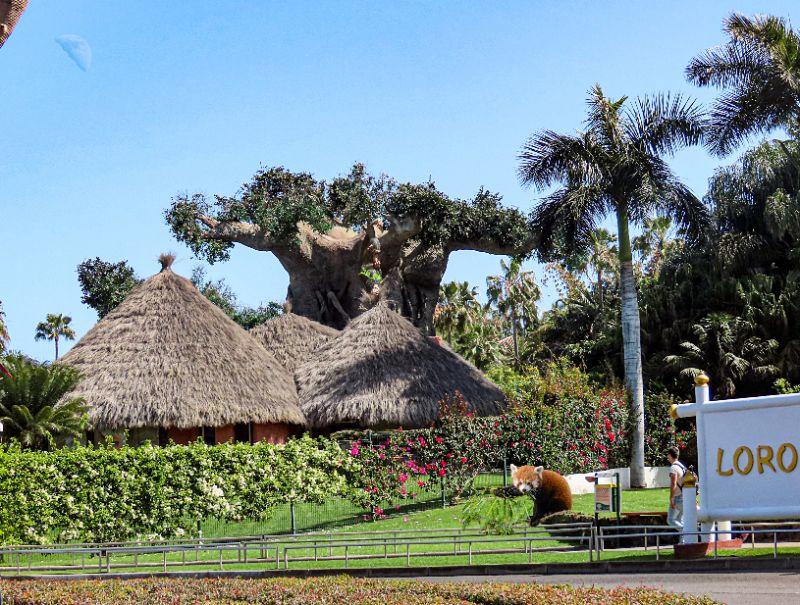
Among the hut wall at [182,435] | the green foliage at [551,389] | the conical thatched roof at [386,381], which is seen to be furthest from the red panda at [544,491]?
the hut wall at [182,435]

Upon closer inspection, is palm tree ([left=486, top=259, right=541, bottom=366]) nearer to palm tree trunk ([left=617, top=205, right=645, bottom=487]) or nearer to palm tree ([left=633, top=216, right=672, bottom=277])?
palm tree ([left=633, top=216, right=672, bottom=277])

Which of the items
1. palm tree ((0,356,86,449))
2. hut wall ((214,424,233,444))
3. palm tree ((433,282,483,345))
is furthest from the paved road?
palm tree ((433,282,483,345))

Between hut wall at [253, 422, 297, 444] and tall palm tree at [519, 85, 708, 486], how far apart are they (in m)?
11.6

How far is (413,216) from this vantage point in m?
51.1

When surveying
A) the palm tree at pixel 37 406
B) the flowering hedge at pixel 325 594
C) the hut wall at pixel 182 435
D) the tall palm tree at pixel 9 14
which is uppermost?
the tall palm tree at pixel 9 14

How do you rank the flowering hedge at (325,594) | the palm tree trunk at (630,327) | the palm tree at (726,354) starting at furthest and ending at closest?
the palm tree at (726,354)
the palm tree trunk at (630,327)
the flowering hedge at (325,594)

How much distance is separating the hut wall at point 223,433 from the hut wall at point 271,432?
1.34 meters

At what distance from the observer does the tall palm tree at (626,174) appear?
3103cm

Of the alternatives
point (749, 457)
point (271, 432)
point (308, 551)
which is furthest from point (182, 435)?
point (749, 457)

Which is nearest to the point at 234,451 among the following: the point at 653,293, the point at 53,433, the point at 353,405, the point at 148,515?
the point at 148,515

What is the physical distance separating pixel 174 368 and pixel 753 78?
1924 cm

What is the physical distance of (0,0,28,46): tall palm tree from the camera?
392 cm

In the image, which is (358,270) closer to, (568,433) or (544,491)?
(568,433)

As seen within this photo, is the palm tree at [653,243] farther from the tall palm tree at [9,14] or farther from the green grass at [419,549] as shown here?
the tall palm tree at [9,14]
